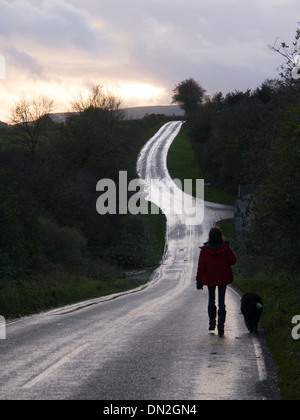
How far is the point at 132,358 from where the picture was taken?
934cm

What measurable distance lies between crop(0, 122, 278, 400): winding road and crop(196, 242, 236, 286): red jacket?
42.9 inches

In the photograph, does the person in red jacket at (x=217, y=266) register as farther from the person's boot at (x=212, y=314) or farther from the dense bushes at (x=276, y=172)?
the dense bushes at (x=276, y=172)

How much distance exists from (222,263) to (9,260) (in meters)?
19.5

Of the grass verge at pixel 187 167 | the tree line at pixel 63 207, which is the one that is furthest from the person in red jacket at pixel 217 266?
the grass verge at pixel 187 167

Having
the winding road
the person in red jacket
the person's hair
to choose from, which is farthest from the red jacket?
the winding road

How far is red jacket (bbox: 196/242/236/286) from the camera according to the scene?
11.5 metres

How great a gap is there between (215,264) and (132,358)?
2.94 meters

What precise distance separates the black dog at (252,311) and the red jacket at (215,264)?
739mm

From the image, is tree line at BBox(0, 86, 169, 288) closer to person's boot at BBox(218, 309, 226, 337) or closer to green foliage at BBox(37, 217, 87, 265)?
green foliage at BBox(37, 217, 87, 265)

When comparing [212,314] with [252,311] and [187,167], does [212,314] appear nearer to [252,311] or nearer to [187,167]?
[252,311]

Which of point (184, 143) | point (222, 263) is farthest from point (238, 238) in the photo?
point (184, 143)
